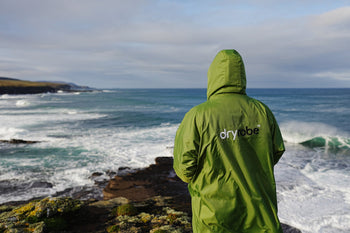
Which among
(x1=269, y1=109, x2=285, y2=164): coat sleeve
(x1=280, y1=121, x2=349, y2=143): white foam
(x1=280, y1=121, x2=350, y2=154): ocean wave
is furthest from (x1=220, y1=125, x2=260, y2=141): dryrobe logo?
(x1=280, y1=121, x2=349, y2=143): white foam

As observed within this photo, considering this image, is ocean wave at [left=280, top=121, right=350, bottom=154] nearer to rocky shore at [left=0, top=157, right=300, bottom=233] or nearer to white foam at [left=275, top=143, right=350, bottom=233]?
white foam at [left=275, top=143, right=350, bottom=233]

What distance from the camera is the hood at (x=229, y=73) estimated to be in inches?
72.2

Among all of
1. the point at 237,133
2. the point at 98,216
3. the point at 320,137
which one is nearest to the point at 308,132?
the point at 320,137

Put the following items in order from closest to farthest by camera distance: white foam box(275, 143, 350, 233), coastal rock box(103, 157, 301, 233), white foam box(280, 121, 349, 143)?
white foam box(275, 143, 350, 233)
coastal rock box(103, 157, 301, 233)
white foam box(280, 121, 349, 143)

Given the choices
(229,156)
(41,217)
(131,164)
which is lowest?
(131,164)

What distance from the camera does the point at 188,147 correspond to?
1764mm

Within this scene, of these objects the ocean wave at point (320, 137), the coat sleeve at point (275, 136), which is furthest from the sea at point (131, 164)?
the coat sleeve at point (275, 136)

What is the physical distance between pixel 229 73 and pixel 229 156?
646mm

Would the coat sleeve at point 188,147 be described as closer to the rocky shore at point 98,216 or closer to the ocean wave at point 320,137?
the rocky shore at point 98,216

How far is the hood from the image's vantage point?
1.83 metres

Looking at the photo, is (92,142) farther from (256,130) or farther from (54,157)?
(256,130)

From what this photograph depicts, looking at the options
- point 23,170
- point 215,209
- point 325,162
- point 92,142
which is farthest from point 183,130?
point 92,142

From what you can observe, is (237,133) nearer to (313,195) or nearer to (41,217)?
(41,217)

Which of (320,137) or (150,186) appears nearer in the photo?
(150,186)
